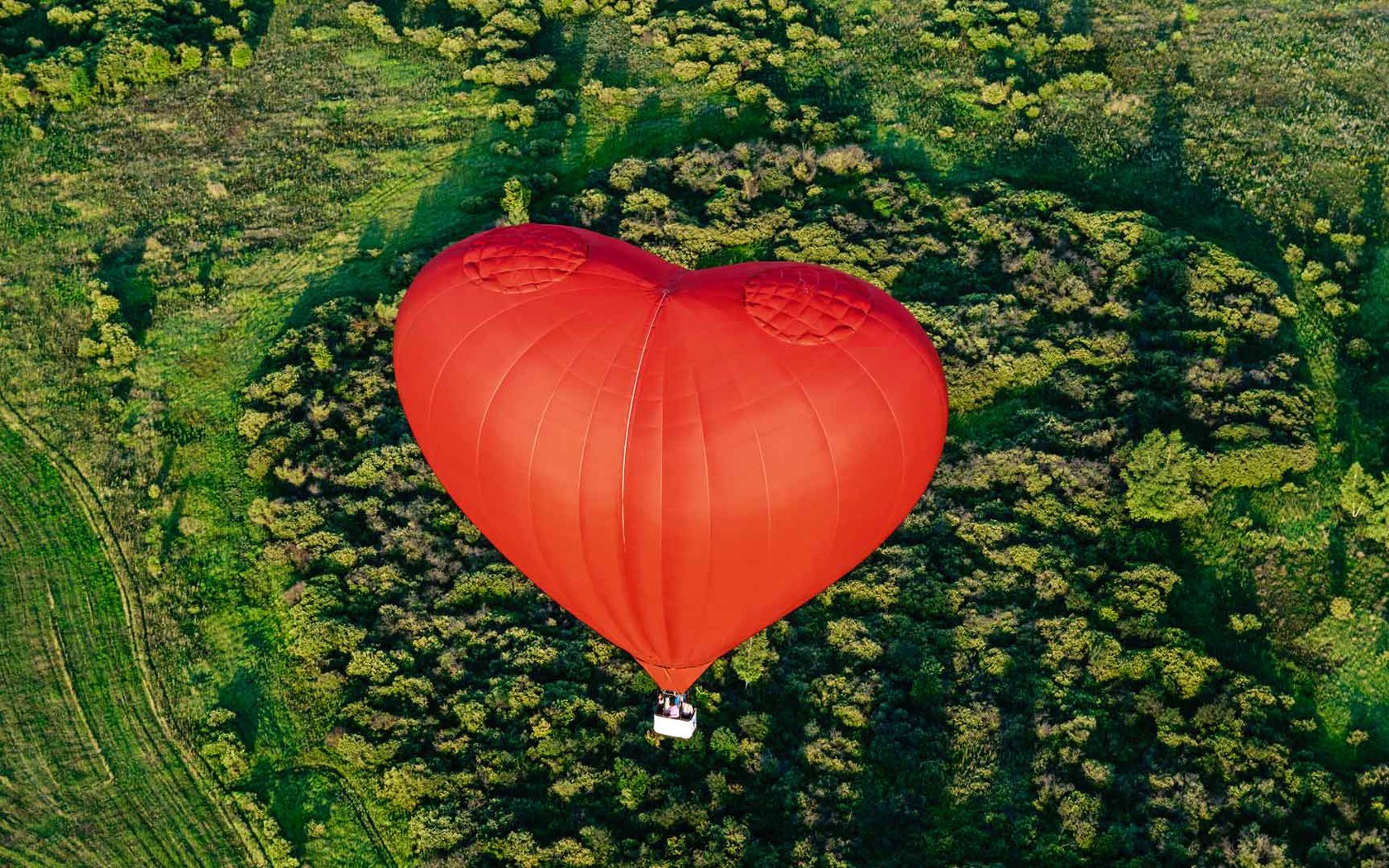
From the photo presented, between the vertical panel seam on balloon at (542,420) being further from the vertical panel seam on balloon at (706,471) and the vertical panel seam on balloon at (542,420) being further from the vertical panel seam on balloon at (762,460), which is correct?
the vertical panel seam on balloon at (762,460)

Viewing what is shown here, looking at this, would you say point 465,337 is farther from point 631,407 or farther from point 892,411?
point 892,411

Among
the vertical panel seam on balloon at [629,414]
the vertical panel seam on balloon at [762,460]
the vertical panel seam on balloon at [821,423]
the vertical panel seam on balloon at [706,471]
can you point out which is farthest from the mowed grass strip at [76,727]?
the vertical panel seam on balloon at [821,423]

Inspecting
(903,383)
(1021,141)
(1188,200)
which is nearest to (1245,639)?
(903,383)

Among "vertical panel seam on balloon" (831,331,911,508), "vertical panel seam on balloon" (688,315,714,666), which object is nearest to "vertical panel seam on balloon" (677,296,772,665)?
"vertical panel seam on balloon" (688,315,714,666)

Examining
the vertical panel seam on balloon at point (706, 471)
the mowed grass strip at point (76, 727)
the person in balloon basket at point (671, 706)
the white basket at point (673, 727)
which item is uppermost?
the vertical panel seam on balloon at point (706, 471)

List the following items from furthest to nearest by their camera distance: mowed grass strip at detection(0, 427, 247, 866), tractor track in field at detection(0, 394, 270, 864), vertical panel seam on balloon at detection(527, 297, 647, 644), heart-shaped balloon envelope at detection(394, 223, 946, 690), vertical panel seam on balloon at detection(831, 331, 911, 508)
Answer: tractor track in field at detection(0, 394, 270, 864), mowed grass strip at detection(0, 427, 247, 866), vertical panel seam on balloon at detection(831, 331, 911, 508), vertical panel seam on balloon at detection(527, 297, 647, 644), heart-shaped balloon envelope at detection(394, 223, 946, 690)

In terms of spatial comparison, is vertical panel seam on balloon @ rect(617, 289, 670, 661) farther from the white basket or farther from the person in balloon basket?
the white basket
